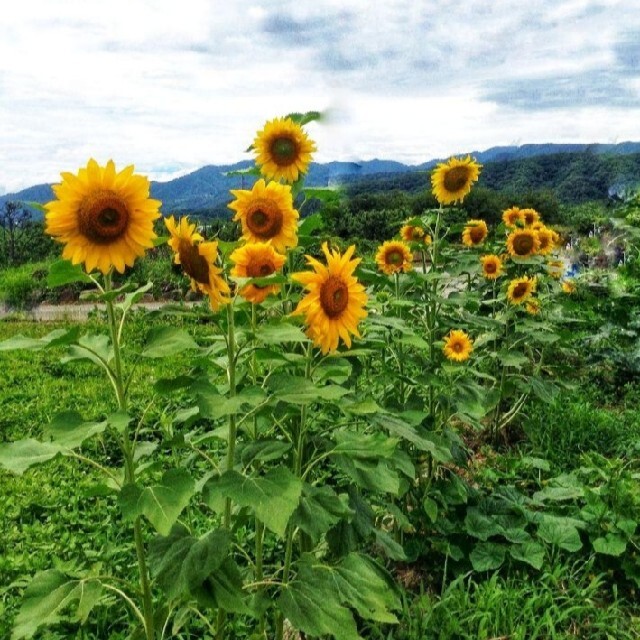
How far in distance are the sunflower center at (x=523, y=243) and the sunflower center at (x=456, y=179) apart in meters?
0.63

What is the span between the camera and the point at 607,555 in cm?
249

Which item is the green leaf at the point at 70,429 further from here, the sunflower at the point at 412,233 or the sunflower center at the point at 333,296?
the sunflower at the point at 412,233

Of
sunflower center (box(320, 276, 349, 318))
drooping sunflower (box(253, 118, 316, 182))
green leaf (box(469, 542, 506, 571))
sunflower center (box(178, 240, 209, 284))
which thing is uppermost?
drooping sunflower (box(253, 118, 316, 182))

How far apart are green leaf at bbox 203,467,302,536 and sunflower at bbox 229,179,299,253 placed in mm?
554

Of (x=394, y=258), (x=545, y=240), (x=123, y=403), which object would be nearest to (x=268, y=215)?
(x=123, y=403)

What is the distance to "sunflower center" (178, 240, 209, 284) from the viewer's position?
132 centimetres

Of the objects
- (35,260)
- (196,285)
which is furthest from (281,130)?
(35,260)

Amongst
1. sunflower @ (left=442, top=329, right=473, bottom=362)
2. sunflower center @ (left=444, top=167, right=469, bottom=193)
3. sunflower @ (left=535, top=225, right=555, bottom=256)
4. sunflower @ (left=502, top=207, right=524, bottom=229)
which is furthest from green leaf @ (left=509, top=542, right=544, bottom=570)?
sunflower @ (left=502, top=207, right=524, bottom=229)

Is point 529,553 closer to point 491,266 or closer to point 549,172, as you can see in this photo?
point 491,266

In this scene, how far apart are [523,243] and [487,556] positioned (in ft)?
5.64

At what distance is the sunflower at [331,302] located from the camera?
147 centimetres

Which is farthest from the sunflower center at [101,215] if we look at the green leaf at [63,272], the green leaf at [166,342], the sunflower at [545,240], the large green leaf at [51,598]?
the sunflower at [545,240]

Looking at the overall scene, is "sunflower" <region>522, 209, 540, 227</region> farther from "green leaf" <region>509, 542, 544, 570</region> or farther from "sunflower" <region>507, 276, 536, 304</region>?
"green leaf" <region>509, 542, 544, 570</region>

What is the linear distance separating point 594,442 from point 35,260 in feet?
36.9
